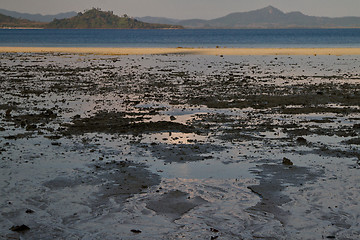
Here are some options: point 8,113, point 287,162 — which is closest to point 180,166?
point 287,162

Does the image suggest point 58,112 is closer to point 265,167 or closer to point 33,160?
point 33,160

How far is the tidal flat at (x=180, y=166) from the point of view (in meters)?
8.31

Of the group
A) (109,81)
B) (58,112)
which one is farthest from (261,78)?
(58,112)

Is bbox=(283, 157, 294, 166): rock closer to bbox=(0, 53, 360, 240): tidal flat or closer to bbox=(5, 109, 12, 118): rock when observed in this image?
bbox=(0, 53, 360, 240): tidal flat

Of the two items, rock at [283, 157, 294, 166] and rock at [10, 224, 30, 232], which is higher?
rock at [283, 157, 294, 166]

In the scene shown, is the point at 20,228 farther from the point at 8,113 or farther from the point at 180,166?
the point at 8,113

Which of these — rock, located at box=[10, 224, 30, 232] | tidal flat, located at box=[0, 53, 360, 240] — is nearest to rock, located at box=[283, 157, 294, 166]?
tidal flat, located at box=[0, 53, 360, 240]

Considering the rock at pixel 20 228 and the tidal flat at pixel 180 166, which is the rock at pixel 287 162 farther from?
the rock at pixel 20 228

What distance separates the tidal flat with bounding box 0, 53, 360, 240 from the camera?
8.31 metres

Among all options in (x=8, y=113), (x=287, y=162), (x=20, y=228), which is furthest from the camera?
(x=8, y=113)

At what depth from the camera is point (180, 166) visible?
11.6 m

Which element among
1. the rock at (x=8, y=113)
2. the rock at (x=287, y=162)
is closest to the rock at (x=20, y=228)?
the rock at (x=287, y=162)

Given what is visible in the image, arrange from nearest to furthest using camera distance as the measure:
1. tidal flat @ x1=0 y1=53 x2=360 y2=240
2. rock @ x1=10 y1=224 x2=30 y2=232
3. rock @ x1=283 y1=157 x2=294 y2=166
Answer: rock @ x1=10 y1=224 x2=30 y2=232 → tidal flat @ x1=0 y1=53 x2=360 y2=240 → rock @ x1=283 y1=157 x2=294 y2=166

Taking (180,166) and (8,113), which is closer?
(180,166)
